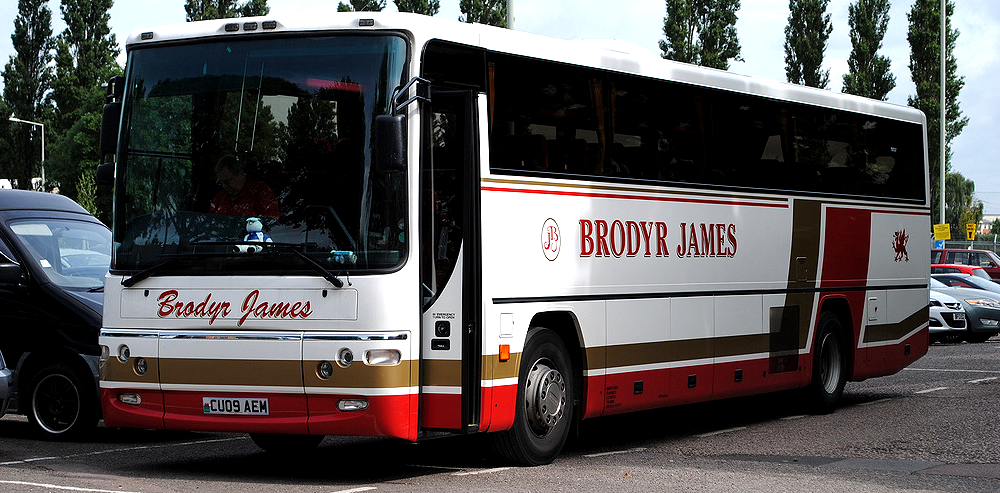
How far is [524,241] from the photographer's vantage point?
10867mm

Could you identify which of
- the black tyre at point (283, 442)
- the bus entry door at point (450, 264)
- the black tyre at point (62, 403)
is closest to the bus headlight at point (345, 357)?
the bus entry door at point (450, 264)

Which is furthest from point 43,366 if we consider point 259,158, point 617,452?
point 617,452

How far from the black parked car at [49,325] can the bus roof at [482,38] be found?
3351mm

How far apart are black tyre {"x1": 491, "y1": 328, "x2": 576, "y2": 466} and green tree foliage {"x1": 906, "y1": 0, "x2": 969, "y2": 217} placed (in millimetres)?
46985

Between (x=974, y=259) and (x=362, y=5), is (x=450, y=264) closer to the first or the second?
(x=974, y=259)

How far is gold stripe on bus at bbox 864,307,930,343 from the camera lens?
54.7 ft

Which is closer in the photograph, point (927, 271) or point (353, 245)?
point (353, 245)

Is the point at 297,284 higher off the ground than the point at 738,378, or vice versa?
the point at 297,284

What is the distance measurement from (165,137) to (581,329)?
3.51 m

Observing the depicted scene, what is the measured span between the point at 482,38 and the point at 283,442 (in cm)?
382

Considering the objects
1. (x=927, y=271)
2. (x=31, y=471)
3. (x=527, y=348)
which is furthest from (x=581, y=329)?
(x=927, y=271)

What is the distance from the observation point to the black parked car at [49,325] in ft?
43.1

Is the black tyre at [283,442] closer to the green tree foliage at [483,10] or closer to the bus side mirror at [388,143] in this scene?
the bus side mirror at [388,143]

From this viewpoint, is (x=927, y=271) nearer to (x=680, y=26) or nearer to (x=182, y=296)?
(x=182, y=296)
